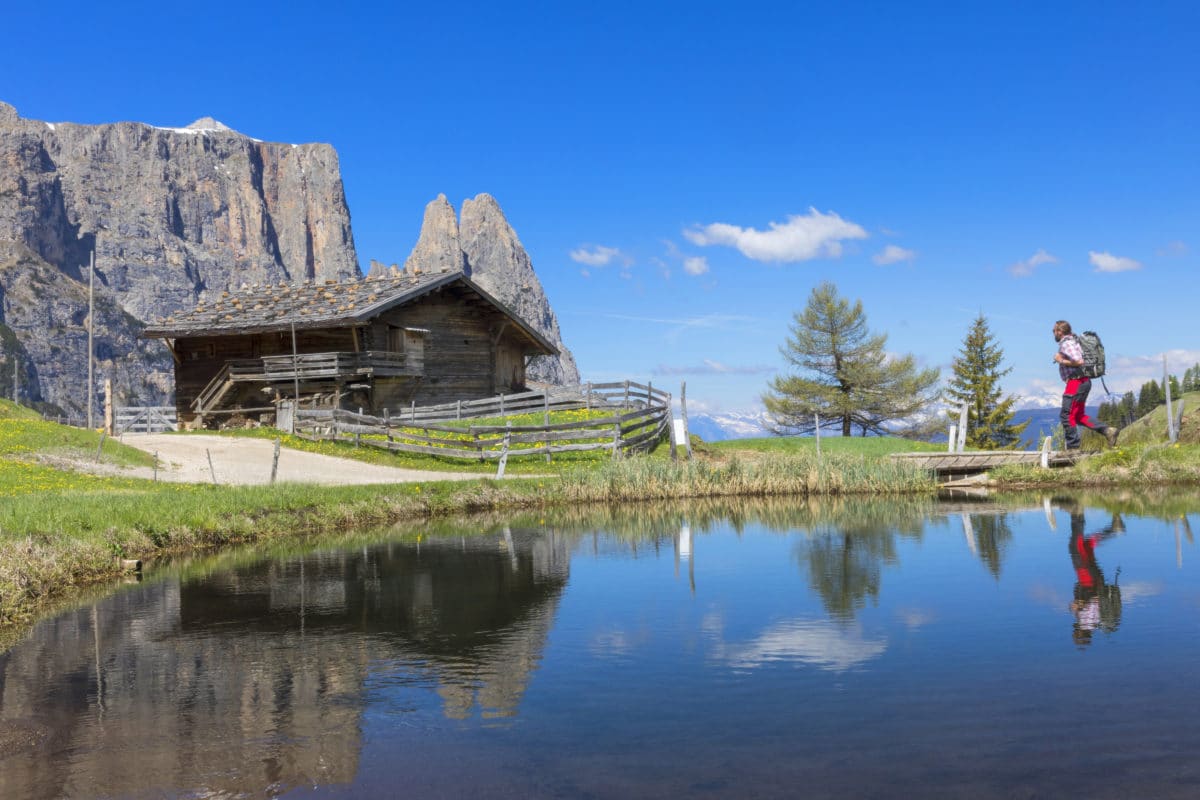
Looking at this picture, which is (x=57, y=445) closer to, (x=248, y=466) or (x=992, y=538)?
(x=248, y=466)

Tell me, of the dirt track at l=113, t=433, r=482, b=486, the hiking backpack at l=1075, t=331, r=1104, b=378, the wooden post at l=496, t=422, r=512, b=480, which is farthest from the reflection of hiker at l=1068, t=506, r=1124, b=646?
the dirt track at l=113, t=433, r=482, b=486

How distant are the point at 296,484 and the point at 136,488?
4.02 m

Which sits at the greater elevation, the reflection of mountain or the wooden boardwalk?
the wooden boardwalk

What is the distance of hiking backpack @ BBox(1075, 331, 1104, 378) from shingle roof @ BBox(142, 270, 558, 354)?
25155 mm

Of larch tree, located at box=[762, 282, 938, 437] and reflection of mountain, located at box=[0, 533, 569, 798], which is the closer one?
reflection of mountain, located at box=[0, 533, 569, 798]

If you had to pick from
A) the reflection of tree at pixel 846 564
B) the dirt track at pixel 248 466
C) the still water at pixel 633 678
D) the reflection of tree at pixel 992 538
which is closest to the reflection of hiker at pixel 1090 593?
the still water at pixel 633 678

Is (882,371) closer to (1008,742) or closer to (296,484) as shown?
(296,484)

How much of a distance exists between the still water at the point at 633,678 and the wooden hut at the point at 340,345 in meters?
24.2

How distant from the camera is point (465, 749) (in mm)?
6766

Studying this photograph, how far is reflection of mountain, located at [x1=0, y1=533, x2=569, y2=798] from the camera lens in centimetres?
664

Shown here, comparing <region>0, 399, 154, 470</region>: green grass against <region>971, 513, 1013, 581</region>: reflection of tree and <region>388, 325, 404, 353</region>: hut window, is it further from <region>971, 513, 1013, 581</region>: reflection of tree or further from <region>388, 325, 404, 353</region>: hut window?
<region>971, 513, 1013, 581</region>: reflection of tree

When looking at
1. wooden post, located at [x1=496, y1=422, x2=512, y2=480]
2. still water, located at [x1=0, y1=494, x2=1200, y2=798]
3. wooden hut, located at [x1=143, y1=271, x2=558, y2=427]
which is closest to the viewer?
still water, located at [x1=0, y1=494, x2=1200, y2=798]

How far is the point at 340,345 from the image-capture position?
39938 millimetres

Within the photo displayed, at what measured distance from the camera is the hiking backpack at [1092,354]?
63.8 ft
